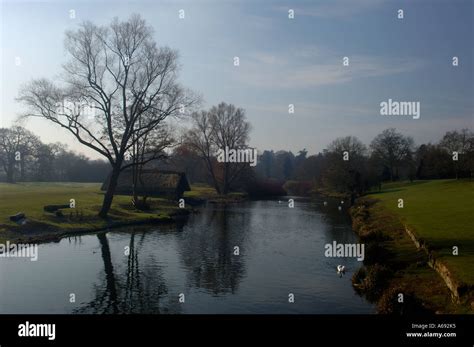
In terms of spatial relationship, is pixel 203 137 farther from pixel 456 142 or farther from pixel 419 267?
pixel 419 267

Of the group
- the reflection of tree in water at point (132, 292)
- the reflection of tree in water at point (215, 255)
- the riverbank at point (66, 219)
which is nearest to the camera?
the reflection of tree in water at point (132, 292)

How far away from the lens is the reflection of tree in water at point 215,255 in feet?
70.5

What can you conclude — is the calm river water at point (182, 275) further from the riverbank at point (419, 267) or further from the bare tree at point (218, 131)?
the bare tree at point (218, 131)

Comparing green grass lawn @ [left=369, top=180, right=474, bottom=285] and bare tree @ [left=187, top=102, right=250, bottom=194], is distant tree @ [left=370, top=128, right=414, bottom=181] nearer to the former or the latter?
bare tree @ [left=187, top=102, right=250, bottom=194]

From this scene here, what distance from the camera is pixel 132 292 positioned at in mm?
20000

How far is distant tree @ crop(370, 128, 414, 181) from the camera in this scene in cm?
10362

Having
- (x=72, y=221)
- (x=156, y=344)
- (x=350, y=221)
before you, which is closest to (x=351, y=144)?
(x=350, y=221)

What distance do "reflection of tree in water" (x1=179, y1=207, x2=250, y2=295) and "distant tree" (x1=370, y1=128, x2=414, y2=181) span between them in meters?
66.2

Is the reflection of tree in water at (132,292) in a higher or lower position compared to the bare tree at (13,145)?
lower

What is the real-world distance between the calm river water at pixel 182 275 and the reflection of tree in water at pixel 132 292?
0.04m

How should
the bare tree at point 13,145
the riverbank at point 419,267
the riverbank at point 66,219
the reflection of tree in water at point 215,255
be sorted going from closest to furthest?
the riverbank at point 419,267 → the reflection of tree in water at point 215,255 → the riverbank at point 66,219 → the bare tree at point 13,145

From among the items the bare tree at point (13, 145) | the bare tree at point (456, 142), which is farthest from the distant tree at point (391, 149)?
the bare tree at point (13, 145)

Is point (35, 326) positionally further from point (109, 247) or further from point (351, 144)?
point (351, 144)

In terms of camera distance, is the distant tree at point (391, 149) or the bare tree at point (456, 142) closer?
the bare tree at point (456, 142)
